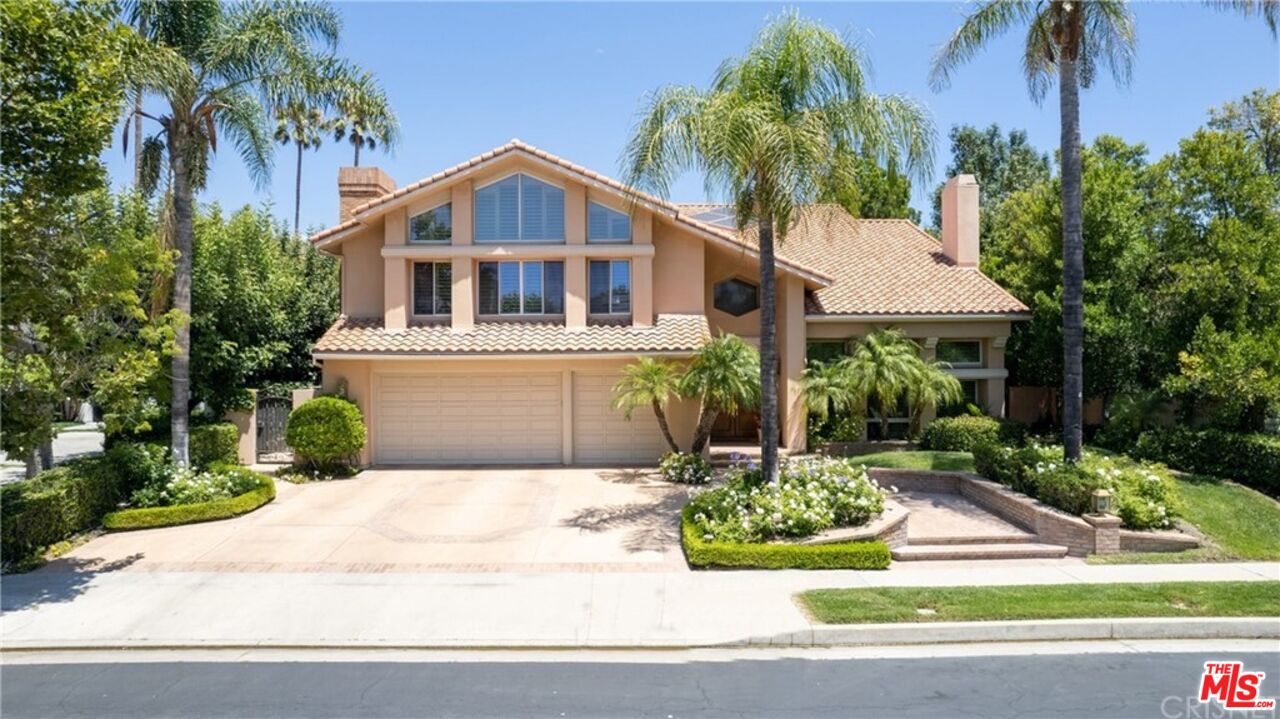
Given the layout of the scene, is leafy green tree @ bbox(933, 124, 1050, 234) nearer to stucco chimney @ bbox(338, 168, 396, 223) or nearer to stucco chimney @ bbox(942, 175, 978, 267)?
stucco chimney @ bbox(942, 175, 978, 267)

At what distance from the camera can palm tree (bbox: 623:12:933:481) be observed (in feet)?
37.1

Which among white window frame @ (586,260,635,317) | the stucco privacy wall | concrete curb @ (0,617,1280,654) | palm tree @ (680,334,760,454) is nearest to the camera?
concrete curb @ (0,617,1280,654)

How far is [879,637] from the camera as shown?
26.9ft

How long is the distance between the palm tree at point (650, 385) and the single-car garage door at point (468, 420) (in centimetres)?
→ 241

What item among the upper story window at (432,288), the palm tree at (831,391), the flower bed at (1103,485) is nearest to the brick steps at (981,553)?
the flower bed at (1103,485)

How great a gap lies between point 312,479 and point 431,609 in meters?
9.41

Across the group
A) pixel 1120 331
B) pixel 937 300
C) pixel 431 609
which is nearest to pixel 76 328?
pixel 431 609

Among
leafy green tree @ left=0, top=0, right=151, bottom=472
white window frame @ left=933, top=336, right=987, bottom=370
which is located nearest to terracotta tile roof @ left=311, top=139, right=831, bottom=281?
white window frame @ left=933, top=336, right=987, bottom=370

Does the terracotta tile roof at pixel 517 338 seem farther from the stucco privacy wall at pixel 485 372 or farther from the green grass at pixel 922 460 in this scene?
the green grass at pixel 922 460

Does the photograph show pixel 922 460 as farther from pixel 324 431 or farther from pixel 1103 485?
pixel 324 431

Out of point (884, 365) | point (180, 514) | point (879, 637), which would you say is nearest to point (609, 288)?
→ point (884, 365)

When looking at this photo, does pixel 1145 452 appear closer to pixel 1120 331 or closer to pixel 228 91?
pixel 1120 331

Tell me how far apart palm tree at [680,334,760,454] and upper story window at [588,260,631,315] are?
312cm

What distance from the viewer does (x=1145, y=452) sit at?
51.9 ft
